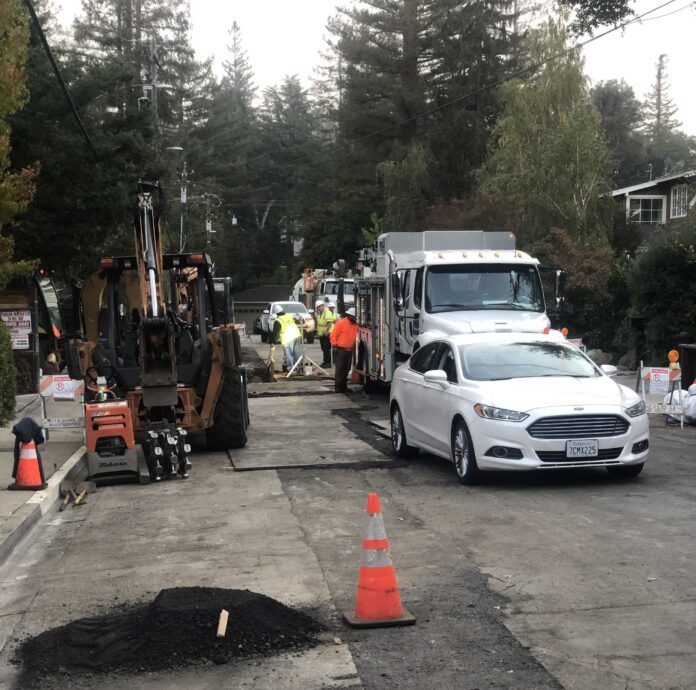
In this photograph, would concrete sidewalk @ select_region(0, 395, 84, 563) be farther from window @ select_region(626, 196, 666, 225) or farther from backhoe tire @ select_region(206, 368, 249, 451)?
window @ select_region(626, 196, 666, 225)

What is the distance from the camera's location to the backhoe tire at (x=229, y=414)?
14.9m

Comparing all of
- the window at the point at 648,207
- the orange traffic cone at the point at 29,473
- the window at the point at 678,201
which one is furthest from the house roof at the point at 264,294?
the orange traffic cone at the point at 29,473

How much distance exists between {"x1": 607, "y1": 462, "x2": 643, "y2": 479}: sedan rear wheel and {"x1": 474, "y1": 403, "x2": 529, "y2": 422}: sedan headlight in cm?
122

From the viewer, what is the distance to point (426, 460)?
542 inches

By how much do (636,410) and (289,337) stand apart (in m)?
16.7

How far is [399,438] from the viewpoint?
45.8 feet

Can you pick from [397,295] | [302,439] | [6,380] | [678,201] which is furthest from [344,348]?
[678,201]

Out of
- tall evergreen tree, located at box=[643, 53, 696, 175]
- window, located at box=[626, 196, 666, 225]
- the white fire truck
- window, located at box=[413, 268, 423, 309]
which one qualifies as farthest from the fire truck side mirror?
tall evergreen tree, located at box=[643, 53, 696, 175]

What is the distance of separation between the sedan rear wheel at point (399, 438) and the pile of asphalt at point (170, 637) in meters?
7.09

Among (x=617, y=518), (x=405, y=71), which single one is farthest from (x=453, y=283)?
(x=405, y=71)

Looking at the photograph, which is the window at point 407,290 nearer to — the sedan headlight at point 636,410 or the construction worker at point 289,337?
the sedan headlight at point 636,410

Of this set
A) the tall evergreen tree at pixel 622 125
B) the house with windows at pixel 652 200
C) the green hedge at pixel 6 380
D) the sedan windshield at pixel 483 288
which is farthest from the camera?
the tall evergreen tree at pixel 622 125

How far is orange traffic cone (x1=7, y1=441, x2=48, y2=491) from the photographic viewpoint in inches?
453

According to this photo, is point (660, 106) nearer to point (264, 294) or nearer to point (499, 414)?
point (264, 294)
